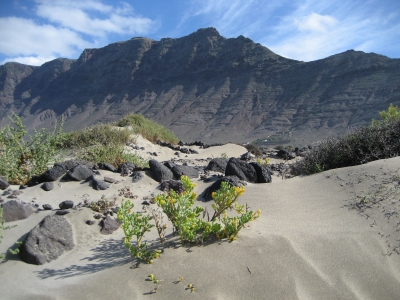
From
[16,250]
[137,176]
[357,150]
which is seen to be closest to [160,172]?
[137,176]

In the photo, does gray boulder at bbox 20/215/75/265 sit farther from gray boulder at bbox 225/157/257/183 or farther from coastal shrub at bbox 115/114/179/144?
coastal shrub at bbox 115/114/179/144

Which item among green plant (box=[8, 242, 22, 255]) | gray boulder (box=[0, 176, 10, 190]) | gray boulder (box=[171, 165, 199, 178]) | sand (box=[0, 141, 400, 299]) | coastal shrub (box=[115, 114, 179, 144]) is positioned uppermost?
coastal shrub (box=[115, 114, 179, 144])

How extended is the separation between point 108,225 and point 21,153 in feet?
10.2

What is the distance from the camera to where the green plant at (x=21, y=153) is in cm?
551

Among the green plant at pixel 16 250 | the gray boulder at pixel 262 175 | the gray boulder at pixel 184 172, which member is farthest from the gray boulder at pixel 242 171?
the green plant at pixel 16 250

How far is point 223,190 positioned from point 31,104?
101 m

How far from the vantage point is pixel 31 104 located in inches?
3602

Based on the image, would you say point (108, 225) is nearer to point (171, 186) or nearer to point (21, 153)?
point (171, 186)

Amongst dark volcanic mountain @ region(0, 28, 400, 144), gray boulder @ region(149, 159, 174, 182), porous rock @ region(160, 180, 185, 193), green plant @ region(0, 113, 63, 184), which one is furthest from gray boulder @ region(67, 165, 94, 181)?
dark volcanic mountain @ region(0, 28, 400, 144)

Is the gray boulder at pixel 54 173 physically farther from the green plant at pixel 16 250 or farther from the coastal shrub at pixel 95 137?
the coastal shrub at pixel 95 137

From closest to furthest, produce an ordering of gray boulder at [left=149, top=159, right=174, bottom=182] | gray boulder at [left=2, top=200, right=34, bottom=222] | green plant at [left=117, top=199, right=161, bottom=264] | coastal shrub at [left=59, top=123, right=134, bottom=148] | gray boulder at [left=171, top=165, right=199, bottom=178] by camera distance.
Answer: green plant at [left=117, top=199, right=161, bottom=264]
gray boulder at [left=2, top=200, right=34, bottom=222]
gray boulder at [left=149, top=159, right=174, bottom=182]
gray boulder at [left=171, top=165, right=199, bottom=178]
coastal shrub at [left=59, top=123, right=134, bottom=148]

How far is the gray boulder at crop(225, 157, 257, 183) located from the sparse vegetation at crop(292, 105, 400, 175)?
0.86 m

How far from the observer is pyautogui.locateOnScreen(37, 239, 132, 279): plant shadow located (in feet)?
9.81

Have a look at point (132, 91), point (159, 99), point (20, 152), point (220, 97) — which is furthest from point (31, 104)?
point (20, 152)
